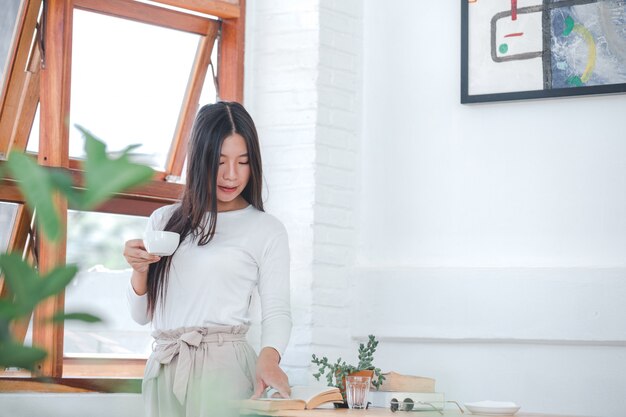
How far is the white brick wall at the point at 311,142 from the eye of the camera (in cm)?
345

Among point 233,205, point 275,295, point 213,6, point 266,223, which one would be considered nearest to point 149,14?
point 213,6

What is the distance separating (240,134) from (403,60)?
1210 millimetres

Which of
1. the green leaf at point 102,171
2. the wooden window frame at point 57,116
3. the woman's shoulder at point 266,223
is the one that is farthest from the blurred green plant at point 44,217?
the wooden window frame at point 57,116

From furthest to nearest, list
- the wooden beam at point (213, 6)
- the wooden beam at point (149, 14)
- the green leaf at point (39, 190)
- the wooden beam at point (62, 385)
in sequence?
the wooden beam at point (213, 6) < the wooden beam at point (149, 14) < the wooden beam at point (62, 385) < the green leaf at point (39, 190)

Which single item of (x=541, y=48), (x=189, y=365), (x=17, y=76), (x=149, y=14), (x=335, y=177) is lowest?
(x=189, y=365)

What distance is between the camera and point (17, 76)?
10.7 ft

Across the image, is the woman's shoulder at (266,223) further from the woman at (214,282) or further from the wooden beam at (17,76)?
the wooden beam at (17,76)

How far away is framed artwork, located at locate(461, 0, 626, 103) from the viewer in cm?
322

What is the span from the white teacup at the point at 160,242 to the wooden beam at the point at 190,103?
1.39 metres

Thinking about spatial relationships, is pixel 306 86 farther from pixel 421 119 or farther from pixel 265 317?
pixel 265 317

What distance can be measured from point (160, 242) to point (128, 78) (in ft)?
4.71

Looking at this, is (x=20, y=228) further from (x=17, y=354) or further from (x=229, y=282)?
(x=17, y=354)

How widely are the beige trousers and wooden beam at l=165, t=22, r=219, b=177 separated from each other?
116 centimetres

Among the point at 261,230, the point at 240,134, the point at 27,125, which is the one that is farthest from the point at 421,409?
the point at 27,125
